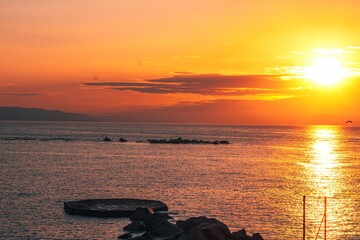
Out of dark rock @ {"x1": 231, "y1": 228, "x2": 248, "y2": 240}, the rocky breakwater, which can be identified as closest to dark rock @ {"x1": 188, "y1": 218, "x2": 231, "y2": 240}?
the rocky breakwater

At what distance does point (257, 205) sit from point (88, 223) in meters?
19.5

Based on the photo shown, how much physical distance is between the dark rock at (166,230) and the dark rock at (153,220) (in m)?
1.47

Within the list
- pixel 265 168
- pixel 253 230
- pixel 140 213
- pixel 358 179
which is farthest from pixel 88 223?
pixel 265 168

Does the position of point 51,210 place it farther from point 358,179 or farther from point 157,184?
point 358,179

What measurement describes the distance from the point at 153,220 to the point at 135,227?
1.55 metres

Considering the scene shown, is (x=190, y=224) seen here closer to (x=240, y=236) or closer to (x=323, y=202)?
(x=240, y=236)

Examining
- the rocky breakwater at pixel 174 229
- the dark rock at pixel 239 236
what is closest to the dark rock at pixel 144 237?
the rocky breakwater at pixel 174 229

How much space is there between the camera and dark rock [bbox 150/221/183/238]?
4035 cm

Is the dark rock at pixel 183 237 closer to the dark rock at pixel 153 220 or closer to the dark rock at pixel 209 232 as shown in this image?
the dark rock at pixel 209 232

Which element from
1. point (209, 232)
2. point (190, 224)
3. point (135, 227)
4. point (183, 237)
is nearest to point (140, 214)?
point (135, 227)

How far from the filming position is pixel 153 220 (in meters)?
43.8

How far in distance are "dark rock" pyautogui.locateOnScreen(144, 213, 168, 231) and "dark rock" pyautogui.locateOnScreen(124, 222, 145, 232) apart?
1.35 ft

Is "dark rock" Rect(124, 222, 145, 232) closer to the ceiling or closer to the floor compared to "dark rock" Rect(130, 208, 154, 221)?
closer to the floor

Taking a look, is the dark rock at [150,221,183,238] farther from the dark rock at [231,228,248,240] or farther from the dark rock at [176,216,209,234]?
the dark rock at [231,228,248,240]
